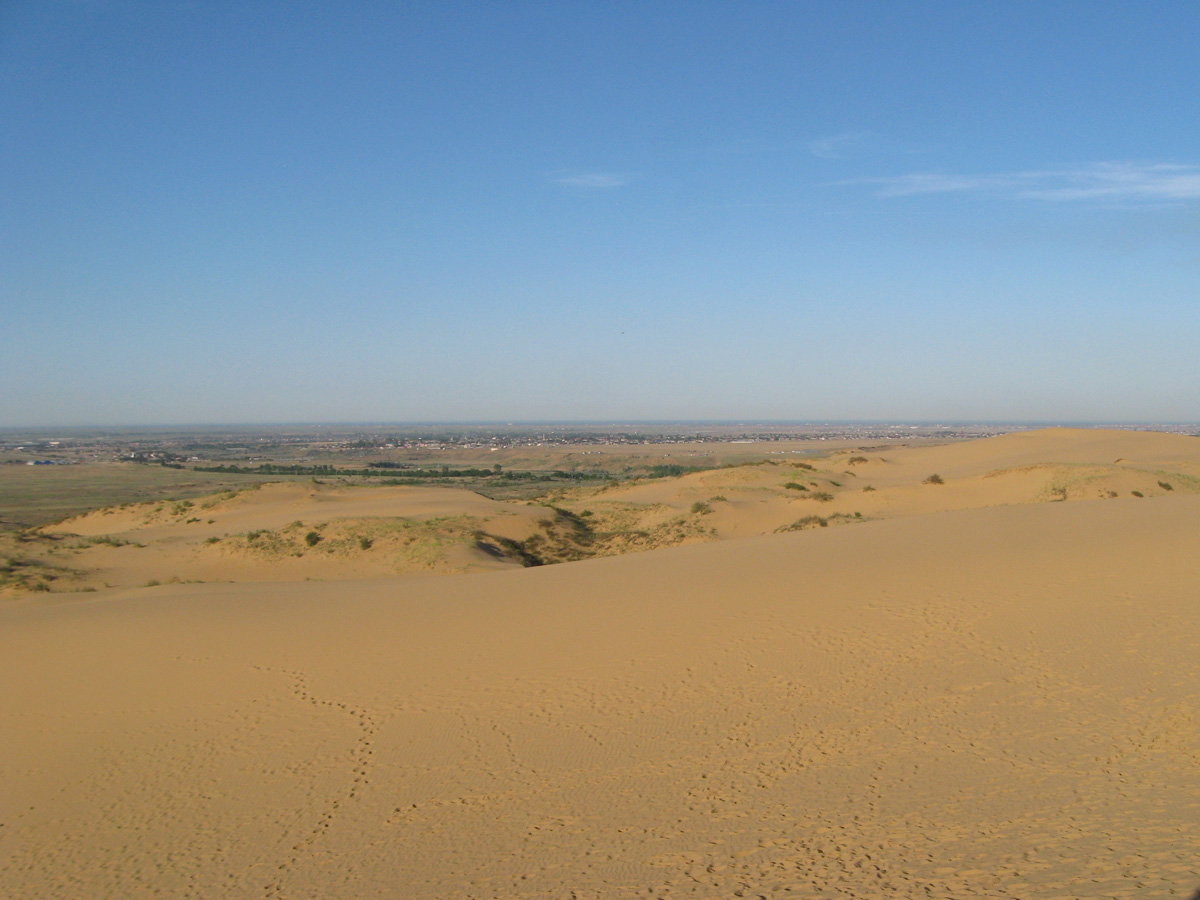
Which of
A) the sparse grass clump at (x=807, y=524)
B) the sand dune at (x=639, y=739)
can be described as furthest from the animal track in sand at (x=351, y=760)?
the sparse grass clump at (x=807, y=524)

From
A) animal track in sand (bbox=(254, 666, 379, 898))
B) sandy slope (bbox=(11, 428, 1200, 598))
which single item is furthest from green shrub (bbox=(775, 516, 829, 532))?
animal track in sand (bbox=(254, 666, 379, 898))

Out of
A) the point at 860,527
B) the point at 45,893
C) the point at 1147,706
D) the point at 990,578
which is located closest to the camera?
the point at 45,893

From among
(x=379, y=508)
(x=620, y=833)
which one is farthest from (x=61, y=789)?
(x=379, y=508)

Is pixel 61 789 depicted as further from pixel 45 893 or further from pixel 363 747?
pixel 363 747

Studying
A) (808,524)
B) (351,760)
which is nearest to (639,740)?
(351,760)

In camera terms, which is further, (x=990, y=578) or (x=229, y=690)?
(x=990, y=578)
